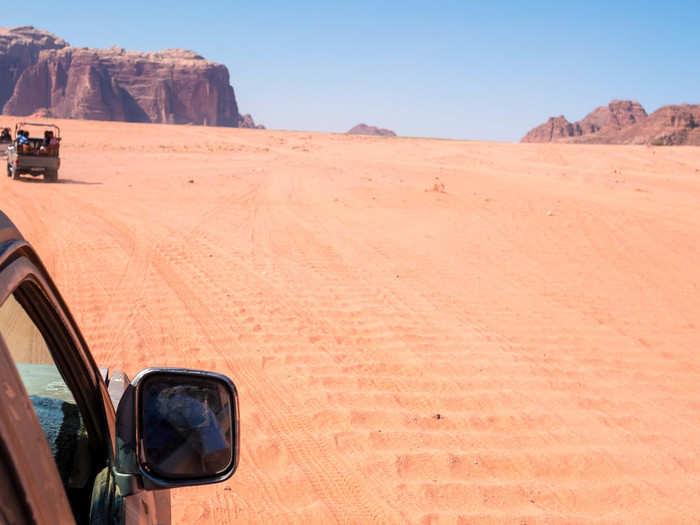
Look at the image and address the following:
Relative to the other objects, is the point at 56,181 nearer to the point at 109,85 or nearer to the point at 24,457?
the point at 24,457

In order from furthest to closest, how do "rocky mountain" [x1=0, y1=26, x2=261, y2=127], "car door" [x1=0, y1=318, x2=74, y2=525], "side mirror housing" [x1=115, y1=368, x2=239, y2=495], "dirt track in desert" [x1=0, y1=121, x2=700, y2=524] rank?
"rocky mountain" [x1=0, y1=26, x2=261, y2=127] → "dirt track in desert" [x1=0, y1=121, x2=700, y2=524] → "side mirror housing" [x1=115, y1=368, x2=239, y2=495] → "car door" [x1=0, y1=318, x2=74, y2=525]

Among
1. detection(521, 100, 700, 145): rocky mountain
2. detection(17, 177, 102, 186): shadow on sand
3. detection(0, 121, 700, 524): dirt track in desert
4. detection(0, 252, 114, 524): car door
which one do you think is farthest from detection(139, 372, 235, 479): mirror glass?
detection(521, 100, 700, 145): rocky mountain

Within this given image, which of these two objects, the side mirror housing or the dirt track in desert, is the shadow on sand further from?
the side mirror housing

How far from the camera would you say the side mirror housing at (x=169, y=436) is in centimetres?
141

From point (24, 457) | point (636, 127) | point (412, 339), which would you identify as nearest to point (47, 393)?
point (24, 457)

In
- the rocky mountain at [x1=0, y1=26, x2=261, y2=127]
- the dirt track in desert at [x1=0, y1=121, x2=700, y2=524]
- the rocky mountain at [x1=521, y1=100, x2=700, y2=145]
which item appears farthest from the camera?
the rocky mountain at [x1=0, y1=26, x2=261, y2=127]

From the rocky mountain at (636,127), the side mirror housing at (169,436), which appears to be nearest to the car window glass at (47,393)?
the side mirror housing at (169,436)

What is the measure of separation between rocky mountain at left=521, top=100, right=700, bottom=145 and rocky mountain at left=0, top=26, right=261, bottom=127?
193 ft

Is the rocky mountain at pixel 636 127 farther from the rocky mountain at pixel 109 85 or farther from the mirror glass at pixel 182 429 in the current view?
the mirror glass at pixel 182 429

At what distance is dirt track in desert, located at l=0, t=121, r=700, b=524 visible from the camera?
13.0 ft

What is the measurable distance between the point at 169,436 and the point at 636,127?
318ft

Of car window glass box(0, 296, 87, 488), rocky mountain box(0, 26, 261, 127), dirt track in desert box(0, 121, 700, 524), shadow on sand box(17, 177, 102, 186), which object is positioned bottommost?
dirt track in desert box(0, 121, 700, 524)

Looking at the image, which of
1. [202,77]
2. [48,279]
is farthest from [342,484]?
[202,77]

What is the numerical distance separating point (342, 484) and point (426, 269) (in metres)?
5.62
